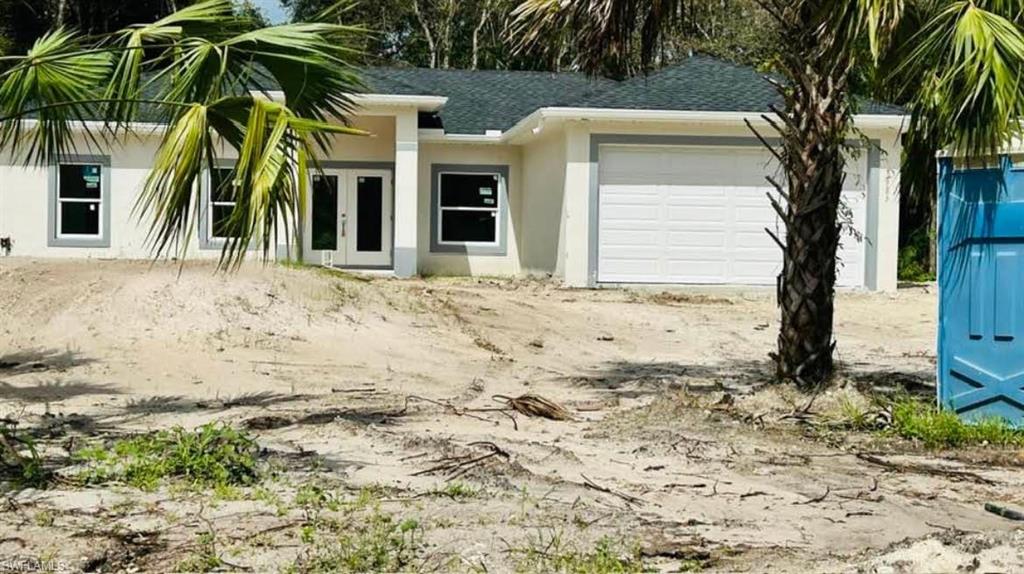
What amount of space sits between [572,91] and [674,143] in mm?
5718

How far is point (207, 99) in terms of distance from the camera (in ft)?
27.3

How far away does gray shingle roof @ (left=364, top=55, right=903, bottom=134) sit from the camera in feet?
68.7

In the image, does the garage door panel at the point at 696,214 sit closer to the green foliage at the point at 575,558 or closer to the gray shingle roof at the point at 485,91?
the gray shingle roof at the point at 485,91

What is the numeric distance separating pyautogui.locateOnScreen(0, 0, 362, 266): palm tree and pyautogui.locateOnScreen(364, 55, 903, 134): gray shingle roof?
9989 mm

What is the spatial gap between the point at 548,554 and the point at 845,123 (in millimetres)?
6161

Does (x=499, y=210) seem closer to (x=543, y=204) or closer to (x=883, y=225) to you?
(x=543, y=204)

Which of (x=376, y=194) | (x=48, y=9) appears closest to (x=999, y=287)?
(x=376, y=194)

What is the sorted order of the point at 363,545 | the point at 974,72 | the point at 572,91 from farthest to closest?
the point at 572,91, the point at 974,72, the point at 363,545

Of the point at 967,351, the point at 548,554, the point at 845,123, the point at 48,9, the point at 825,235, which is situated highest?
the point at 48,9

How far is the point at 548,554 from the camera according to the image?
5320 mm

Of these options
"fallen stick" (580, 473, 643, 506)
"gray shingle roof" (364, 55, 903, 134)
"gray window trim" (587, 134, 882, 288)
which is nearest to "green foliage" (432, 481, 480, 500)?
"fallen stick" (580, 473, 643, 506)

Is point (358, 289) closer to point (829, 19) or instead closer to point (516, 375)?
point (516, 375)

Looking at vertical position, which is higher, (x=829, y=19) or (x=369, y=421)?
(x=829, y=19)

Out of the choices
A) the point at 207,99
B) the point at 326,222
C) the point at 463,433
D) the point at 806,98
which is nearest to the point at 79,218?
the point at 326,222
